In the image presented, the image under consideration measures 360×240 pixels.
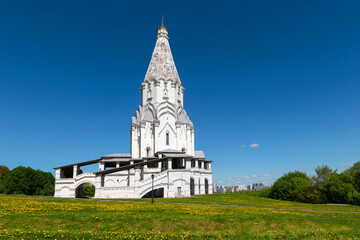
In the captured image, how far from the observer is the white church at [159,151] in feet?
119

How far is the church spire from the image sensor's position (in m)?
49.0

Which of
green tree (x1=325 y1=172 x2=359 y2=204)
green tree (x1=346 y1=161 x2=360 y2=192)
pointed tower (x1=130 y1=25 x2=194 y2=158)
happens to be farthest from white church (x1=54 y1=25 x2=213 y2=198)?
green tree (x1=346 y1=161 x2=360 y2=192)

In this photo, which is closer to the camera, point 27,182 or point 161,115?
point 161,115

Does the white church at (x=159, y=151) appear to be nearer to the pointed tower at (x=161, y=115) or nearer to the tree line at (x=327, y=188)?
the pointed tower at (x=161, y=115)

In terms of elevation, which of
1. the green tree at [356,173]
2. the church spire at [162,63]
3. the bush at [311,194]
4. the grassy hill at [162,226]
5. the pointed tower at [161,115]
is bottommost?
the bush at [311,194]

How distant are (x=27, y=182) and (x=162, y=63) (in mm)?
37163

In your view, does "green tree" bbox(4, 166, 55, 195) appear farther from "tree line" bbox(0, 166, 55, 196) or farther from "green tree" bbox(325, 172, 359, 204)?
"green tree" bbox(325, 172, 359, 204)

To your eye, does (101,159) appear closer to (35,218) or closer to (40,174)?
(40,174)

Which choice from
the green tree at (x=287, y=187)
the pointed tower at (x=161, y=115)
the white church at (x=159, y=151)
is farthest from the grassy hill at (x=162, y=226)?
the green tree at (x=287, y=187)

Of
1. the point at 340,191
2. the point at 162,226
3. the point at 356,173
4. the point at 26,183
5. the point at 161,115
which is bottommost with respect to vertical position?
the point at 340,191

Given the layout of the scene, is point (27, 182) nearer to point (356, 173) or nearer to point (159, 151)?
point (159, 151)

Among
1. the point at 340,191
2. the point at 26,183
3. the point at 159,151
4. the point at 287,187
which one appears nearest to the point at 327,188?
the point at 340,191

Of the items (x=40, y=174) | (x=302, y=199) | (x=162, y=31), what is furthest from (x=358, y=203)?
(x=40, y=174)

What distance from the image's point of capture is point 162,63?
50281mm
